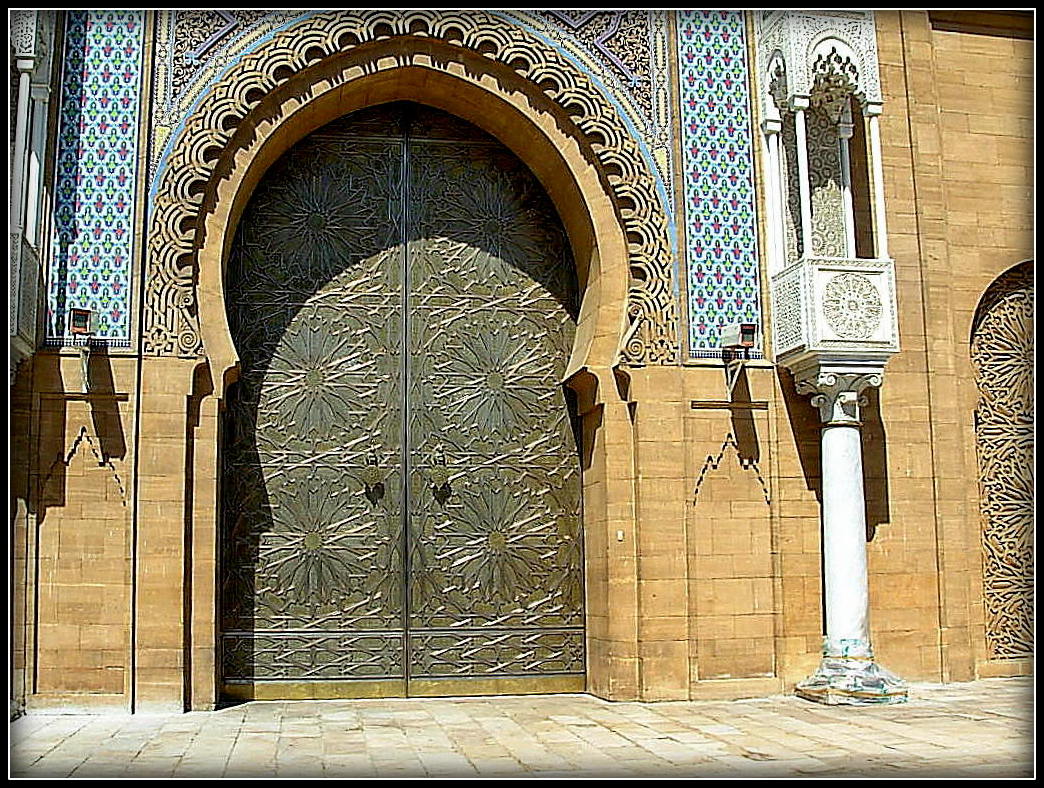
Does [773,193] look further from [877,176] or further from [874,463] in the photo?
[874,463]

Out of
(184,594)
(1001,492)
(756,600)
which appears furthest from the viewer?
(1001,492)

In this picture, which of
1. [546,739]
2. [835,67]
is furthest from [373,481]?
[835,67]

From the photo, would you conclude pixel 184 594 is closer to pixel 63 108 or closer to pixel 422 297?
pixel 422 297

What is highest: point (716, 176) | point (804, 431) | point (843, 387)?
point (716, 176)

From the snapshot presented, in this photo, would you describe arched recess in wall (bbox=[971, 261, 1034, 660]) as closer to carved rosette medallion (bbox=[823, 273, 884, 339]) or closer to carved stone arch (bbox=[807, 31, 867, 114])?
carved rosette medallion (bbox=[823, 273, 884, 339])

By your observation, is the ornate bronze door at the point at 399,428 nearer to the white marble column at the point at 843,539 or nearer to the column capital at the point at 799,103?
the white marble column at the point at 843,539

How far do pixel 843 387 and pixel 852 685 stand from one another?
6.45ft

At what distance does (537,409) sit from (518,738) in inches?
113

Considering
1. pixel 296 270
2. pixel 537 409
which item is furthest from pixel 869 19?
pixel 296 270

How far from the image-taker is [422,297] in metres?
9.02

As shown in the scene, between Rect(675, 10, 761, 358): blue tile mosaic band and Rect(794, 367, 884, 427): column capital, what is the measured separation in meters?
0.59

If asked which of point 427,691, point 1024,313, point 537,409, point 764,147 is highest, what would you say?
point 764,147

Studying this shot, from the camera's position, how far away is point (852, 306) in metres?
8.41

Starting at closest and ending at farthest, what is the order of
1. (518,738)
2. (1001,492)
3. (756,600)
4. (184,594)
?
(518,738) → (184,594) → (756,600) → (1001,492)
